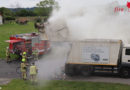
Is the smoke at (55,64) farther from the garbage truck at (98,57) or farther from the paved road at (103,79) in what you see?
the paved road at (103,79)

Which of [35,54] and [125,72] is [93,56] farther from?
[35,54]

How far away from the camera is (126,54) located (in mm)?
12719

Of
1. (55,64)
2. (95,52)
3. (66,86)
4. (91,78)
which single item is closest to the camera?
(66,86)

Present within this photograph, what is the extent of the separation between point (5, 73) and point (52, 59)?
13.3ft

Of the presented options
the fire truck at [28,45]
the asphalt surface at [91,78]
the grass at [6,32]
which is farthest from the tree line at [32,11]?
the asphalt surface at [91,78]

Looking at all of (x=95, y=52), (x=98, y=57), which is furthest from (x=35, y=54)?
(x=98, y=57)

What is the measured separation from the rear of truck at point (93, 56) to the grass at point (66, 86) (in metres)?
1.30

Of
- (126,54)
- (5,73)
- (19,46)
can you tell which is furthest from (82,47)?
(19,46)

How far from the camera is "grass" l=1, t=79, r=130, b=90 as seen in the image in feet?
36.5

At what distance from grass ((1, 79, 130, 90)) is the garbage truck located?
134cm

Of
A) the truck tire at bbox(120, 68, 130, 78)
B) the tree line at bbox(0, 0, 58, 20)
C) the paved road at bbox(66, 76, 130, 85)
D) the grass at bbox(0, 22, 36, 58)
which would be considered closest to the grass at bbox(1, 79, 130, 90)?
the paved road at bbox(66, 76, 130, 85)

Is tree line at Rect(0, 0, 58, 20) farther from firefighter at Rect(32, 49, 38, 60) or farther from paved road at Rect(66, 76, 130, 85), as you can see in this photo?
paved road at Rect(66, 76, 130, 85)

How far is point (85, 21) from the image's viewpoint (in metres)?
12.7

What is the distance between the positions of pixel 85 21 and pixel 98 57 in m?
2.61
